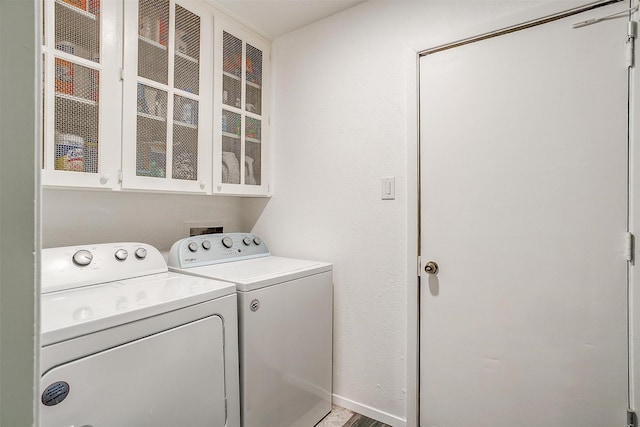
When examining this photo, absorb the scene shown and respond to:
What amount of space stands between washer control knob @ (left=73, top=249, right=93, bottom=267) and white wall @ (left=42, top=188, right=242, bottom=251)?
0.28m

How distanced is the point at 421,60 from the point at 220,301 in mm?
1551

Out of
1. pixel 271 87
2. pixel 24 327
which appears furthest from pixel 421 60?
pixel 24 327

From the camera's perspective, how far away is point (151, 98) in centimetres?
161

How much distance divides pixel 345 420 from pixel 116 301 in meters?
1.42

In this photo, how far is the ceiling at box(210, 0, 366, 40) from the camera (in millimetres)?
1882

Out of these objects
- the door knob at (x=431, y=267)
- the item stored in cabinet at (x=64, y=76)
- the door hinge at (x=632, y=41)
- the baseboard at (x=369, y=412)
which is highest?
the door hinge at (x=632, y=41)

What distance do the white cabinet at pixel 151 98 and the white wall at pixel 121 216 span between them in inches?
13.6

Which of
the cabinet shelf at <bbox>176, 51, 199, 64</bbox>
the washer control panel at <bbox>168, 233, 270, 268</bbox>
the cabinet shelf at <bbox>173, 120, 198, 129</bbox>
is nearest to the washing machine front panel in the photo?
the washer control panel at <bbox>168, 233, 270, 268</bbox>

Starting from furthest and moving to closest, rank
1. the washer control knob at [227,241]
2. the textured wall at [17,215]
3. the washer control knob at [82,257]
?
the washer control knob at [227,241], the washer control knob at [82,257], the textured wall at [17,215]

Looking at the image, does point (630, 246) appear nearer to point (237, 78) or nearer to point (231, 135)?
point (231, 135)

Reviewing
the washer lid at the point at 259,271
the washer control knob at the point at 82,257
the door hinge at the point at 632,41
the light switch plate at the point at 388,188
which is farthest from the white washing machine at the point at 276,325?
the door hinge at the point at 632,41

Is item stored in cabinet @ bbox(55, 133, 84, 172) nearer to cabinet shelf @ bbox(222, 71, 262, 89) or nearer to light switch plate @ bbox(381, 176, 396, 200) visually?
cabinet shelf @ bbox(222, 71, 262, 89)

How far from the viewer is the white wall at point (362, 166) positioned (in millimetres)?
1734

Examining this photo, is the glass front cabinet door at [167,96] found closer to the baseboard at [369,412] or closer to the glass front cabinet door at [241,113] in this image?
the glass front cabinet door at [241,113]
